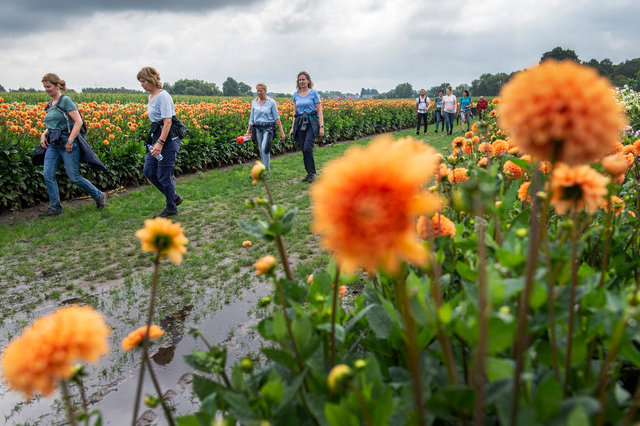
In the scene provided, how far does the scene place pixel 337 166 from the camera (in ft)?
2.21

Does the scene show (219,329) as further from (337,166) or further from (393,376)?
(337,166)

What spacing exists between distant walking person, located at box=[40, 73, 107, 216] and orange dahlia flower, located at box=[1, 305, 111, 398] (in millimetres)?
6114

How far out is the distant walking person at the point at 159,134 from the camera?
5516mm

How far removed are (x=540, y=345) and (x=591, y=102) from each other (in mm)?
699

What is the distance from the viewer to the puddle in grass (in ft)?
7.64

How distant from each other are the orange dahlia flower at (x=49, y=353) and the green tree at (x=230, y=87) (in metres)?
69.6

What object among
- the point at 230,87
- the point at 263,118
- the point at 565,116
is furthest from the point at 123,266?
the point at 230,87

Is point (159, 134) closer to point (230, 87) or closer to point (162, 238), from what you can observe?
point (162, 238)

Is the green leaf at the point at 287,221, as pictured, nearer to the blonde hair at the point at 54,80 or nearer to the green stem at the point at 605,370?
the green stem at the point at 605,370

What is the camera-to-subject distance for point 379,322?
1.25m

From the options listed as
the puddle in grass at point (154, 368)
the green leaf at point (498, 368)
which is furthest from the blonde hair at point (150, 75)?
the green leaf at point (498, 368)

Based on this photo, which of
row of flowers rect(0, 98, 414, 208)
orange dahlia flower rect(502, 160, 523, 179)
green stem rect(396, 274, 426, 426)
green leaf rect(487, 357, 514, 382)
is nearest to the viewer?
green stem rect(396, 274, 426, 426)

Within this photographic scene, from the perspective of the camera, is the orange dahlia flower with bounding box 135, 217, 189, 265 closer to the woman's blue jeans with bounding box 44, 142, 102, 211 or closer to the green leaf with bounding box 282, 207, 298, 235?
the green leaf with bounding box 282, 207, 298, 235

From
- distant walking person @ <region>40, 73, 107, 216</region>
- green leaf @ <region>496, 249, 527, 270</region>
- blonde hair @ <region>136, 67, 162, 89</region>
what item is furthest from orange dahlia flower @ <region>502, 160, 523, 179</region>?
distant walking person @ <region>40, 73, 107, 216</region>
